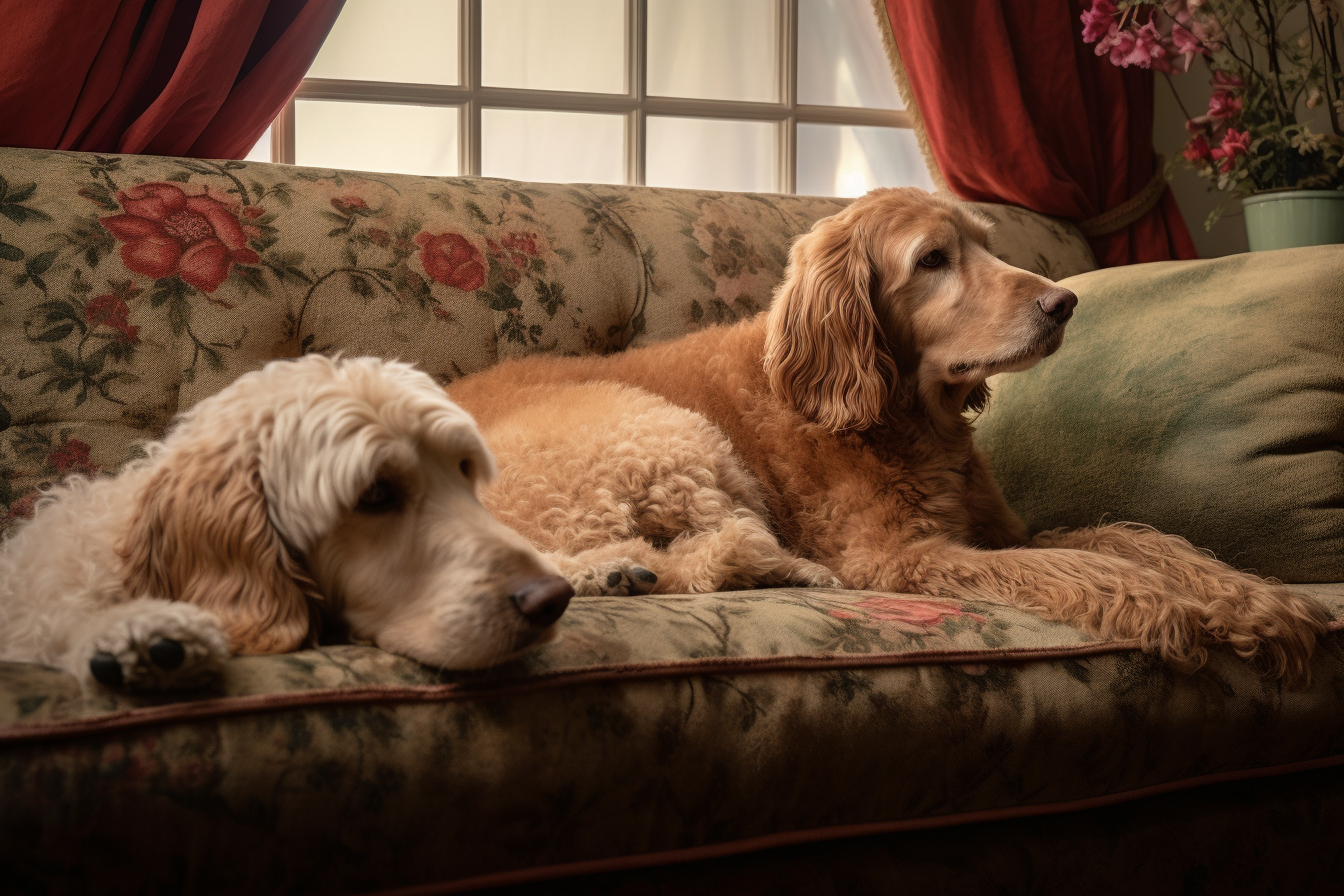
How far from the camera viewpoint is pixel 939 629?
1475mm

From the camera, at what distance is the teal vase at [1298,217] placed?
3076mm

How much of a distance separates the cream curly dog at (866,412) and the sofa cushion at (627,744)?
0.94 ft

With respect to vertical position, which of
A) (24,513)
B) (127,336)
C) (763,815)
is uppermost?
(127,336)

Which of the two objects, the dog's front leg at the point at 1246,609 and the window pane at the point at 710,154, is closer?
the dog's front leg at the point at 1246,609

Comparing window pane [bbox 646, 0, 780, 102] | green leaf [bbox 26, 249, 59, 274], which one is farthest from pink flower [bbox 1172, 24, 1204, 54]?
green leaf [bbox 26, 249, 59, 274]

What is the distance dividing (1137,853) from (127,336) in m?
2.24

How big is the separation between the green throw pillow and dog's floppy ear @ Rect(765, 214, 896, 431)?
0.50 meters

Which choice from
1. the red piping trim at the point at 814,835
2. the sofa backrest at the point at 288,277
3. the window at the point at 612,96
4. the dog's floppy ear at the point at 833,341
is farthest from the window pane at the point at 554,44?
the red piping trim at the point at 814,835

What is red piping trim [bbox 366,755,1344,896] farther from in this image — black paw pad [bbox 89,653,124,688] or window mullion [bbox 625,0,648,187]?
window mullion [bbox 625,0,648,187]

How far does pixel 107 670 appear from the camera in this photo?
0.97 meters

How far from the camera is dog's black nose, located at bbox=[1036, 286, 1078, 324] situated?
1961 millimetres

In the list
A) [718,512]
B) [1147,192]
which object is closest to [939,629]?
[718,512]

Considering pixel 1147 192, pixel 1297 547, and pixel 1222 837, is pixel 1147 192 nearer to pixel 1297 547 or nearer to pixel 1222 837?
pixel 1297 547

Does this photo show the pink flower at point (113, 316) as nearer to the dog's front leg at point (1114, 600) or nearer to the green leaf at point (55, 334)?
the green leaf at point (55, 334)
